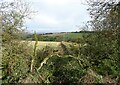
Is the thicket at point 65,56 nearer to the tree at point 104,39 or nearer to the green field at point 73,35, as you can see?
the tree at point 104,39

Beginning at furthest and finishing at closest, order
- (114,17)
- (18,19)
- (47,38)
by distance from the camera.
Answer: (47,38) → (18,19) → (114,17)

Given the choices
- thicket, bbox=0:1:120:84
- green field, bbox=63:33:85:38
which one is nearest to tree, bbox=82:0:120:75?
thicket, bbox=0:1:120:84

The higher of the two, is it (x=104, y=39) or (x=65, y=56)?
(x=104, y=39)

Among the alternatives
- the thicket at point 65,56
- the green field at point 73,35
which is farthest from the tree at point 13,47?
the green field at point 73,35

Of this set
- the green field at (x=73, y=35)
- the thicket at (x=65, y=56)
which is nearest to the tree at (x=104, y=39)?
the thicket at (x=65, y=56)

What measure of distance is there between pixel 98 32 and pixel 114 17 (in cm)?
122

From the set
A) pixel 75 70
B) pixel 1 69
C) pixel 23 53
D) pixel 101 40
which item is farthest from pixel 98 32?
pixel 1 69

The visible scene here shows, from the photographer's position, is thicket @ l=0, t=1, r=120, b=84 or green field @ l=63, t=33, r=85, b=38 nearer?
thicket @ l=0, t=1, r=120, b=84

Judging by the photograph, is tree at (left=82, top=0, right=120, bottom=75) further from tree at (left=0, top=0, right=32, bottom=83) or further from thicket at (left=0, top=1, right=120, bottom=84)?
tree at (left=0, top=0, right=32, bottom=83)

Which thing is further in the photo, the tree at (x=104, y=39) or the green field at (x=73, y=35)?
the green field at (x=73, y=35)

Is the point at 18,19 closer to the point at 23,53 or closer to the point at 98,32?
the point at 23,53

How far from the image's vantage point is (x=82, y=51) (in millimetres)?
11172

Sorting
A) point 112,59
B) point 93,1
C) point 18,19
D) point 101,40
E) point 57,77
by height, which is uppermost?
point 93,1

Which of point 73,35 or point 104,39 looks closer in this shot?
point 104,39
